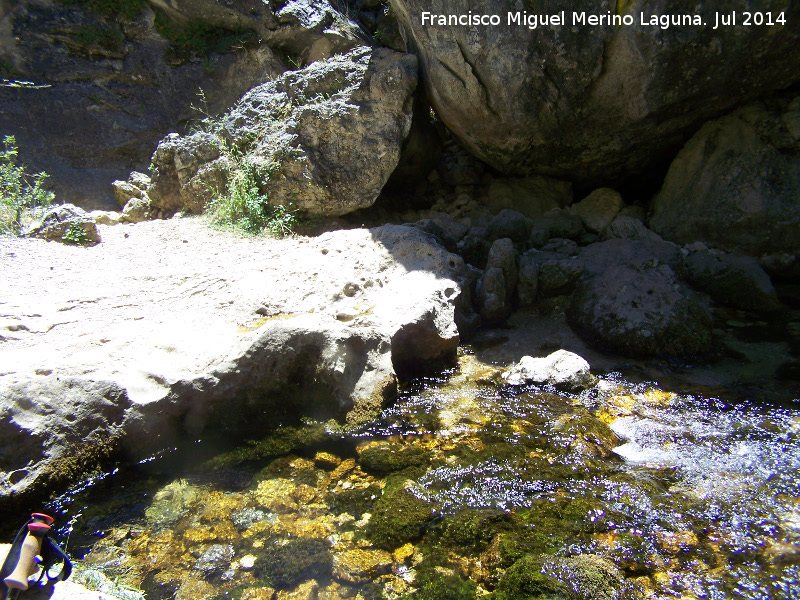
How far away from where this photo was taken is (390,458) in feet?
10.6

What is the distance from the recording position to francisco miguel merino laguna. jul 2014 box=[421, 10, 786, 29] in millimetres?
4754

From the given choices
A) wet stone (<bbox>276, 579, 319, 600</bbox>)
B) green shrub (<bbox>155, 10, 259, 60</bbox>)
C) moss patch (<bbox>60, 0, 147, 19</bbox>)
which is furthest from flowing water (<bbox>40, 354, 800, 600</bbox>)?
moss patch (<bbox>60, 0, 147, 19</bbox>)

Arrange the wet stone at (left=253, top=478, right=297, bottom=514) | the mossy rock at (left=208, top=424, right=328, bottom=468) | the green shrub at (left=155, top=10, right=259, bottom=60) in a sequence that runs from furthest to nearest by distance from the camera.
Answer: the green shrub at (left=155, top=10, right=259, bottom=60) < the mossy rock at (left=208, top=424, right=328, bottom=468) < the wet stone at (left=253, top=478, right=297, bottom=514)

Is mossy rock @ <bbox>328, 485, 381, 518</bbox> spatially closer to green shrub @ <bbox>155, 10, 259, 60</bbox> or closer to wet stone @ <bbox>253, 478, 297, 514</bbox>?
wet stone @ <bbox>253, 478, 297, 514</bbox>

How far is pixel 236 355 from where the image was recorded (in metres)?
3.43

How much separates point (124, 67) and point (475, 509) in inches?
322

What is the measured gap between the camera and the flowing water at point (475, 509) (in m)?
2.36

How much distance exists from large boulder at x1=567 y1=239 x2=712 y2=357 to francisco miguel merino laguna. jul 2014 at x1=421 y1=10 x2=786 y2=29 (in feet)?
6.90

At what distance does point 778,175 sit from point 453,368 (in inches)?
160

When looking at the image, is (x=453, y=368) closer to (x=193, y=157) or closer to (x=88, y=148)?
(x=193, y=157)

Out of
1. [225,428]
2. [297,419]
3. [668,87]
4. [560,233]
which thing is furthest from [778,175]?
[225,428]

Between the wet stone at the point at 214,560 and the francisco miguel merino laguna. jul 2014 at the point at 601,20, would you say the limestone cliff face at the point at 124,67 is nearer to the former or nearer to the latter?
the francisco miguel merino laguna. jul 2014 at the point at 601,20

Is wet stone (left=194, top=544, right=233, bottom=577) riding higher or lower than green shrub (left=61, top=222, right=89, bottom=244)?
lower

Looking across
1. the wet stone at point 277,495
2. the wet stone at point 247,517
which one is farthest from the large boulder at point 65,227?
the wet stone at point 247,517
